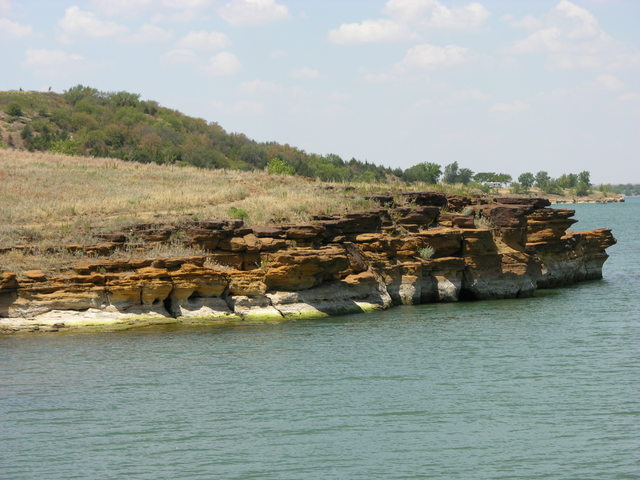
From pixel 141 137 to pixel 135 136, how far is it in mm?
563

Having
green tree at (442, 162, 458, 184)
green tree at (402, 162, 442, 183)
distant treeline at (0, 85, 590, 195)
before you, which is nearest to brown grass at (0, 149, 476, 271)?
distant treeline at (0, 85, 590, 195)

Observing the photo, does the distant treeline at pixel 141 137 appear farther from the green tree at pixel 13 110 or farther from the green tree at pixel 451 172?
the green tree at pixel 451 172

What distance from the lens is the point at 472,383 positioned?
63.8ft

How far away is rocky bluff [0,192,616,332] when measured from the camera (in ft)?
83.7

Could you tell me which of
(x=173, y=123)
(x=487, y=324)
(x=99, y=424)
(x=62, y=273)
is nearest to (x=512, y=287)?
(x=487, y=324)

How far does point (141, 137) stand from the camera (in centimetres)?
7431

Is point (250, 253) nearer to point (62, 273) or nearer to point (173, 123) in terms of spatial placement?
point (62, 273)

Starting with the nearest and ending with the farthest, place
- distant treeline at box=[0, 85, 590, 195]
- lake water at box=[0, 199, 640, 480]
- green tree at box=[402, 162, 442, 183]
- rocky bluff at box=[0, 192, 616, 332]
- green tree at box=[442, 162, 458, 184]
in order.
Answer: lake water at box=[0, 199, 640, 480], rocky bluff at box=[0, 192, 616, 332], distant treeline at box=[0, 85, 590, 195], green tree at box=[402, 162, 442, 183], green tree at box=[442, 162, 458, 184]

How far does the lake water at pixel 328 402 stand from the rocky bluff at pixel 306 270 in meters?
1.50

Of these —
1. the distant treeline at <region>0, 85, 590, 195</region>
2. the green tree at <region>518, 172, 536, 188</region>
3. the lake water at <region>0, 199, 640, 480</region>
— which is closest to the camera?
the lake water at <region>0, 199, 640, 480</region>

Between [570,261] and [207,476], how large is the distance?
95.1 ft

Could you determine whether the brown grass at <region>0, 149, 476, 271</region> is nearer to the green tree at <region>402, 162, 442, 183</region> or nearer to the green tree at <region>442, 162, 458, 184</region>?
the green tree at <region>402, 162, 442, 183</region>

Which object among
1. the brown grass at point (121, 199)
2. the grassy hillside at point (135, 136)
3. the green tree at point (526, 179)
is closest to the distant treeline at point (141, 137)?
the grassy hillside at point (135, 136)

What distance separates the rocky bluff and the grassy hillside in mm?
29006
